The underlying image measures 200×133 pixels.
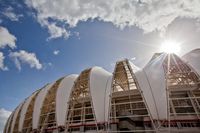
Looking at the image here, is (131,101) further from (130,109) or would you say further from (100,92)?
(100,92)

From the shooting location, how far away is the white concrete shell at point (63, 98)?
1871 centimetres

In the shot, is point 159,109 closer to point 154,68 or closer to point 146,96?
point 146,96

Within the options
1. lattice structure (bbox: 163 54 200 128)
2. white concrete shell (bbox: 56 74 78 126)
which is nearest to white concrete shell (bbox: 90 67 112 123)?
white concrete shell (bbox: 56 74 78 126)

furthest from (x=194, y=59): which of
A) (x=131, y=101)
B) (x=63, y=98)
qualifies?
(x=63, y=98)

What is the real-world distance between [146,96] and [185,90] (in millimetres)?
5258

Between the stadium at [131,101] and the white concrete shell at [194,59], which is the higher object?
the white concrete shell at [194,59]

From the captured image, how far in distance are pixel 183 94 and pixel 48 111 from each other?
55.1 feet

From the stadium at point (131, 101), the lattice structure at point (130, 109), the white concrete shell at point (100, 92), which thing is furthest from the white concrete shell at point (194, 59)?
the white concrete shell at point (100, 92)

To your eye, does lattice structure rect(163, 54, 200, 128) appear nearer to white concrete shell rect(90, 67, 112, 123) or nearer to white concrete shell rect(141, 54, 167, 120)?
white concrete shell rect(141, 54, 167, 120)

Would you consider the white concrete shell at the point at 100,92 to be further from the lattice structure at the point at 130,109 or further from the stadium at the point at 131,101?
the lattice structure at the point at 130,109

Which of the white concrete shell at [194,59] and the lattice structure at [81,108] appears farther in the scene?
the lattice structure at [81,108]

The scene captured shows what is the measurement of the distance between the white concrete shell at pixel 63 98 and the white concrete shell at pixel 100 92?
3.58m

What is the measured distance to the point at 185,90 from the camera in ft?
58.7

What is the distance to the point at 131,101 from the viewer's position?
781 inches
